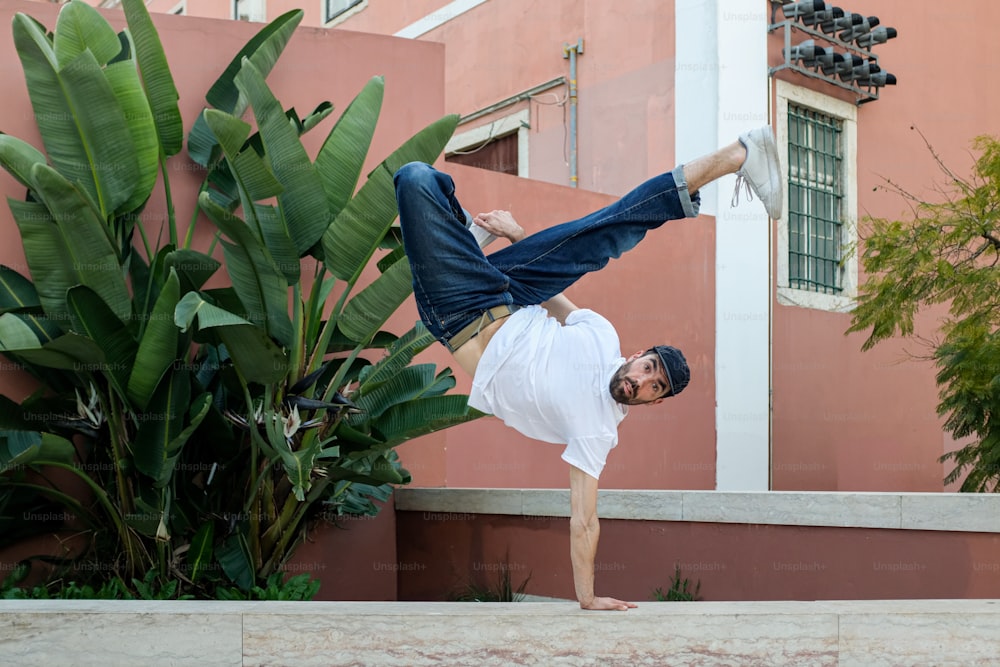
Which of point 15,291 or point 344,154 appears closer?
point 15,291

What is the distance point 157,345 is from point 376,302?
1.31m

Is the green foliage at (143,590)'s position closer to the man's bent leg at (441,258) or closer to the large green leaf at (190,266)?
the large green leaf at (190,266)

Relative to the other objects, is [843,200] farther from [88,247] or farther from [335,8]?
[88,247]

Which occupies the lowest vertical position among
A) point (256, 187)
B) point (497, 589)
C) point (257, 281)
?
point (497, 589)

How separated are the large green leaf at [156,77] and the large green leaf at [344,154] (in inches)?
41.4

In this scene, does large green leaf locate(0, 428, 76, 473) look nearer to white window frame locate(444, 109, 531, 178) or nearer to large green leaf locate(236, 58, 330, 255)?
large green leaf locate(236, 58, 330, 255)

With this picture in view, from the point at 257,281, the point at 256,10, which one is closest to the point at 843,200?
the point at 257,281

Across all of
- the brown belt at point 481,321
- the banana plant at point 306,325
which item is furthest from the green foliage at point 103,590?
the brown belt at point 481,321

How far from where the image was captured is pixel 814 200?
38.8 ft

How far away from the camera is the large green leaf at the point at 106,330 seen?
5.93 m

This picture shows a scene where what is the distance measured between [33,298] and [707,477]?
7.08m

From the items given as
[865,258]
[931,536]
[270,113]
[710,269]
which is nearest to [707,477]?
[710,269]

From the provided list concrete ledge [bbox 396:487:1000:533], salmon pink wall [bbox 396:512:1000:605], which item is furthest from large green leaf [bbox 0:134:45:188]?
salmon pink wall [bbox 396:512:1000:605]

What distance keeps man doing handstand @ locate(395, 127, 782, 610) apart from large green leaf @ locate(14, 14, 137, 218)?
2777 millimetres
